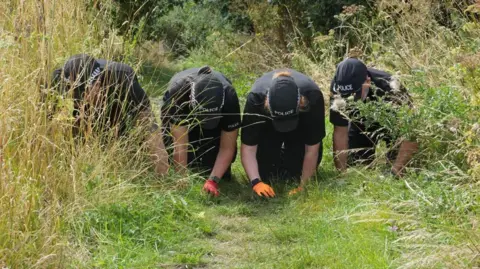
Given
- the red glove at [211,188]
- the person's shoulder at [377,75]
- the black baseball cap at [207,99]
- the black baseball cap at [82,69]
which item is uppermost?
the black baseball cap at [82,69]

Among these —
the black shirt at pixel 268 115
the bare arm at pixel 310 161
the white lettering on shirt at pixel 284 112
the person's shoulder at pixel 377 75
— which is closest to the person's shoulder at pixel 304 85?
the black shirt at pixel 268 115

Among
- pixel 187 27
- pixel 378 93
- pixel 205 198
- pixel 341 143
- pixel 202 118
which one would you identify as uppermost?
pixel 378 93

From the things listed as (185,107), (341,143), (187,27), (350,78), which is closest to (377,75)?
(350,78)

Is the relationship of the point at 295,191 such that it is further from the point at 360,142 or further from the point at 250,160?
the point at 360,142

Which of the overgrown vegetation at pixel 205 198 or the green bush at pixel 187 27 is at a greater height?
the overgrown vegetation at pixel 205 198

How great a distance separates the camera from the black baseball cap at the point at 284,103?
5496mm

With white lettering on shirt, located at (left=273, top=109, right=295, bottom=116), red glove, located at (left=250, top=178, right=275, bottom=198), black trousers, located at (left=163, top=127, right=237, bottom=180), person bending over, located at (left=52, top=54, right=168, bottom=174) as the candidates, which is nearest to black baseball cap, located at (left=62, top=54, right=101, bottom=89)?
person bending over, located at (left=52, top=54, right=168, bottom=174)

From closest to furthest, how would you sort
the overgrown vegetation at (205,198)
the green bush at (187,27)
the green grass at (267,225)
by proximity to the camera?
1. the overgrown vegetation at (205,198)
2. the green grass at (267,225)
3. the green bush at (187,27)

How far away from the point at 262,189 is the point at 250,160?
0.29 metres

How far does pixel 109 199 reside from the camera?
16.1 ft

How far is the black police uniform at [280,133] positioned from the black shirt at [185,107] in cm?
10

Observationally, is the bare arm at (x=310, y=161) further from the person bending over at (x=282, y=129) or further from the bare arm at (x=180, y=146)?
the bare arm at (x=180, y=146)

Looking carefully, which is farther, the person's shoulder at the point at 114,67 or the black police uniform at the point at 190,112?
the black police uniform at the point at 190,112

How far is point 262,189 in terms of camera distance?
582 centimetres
